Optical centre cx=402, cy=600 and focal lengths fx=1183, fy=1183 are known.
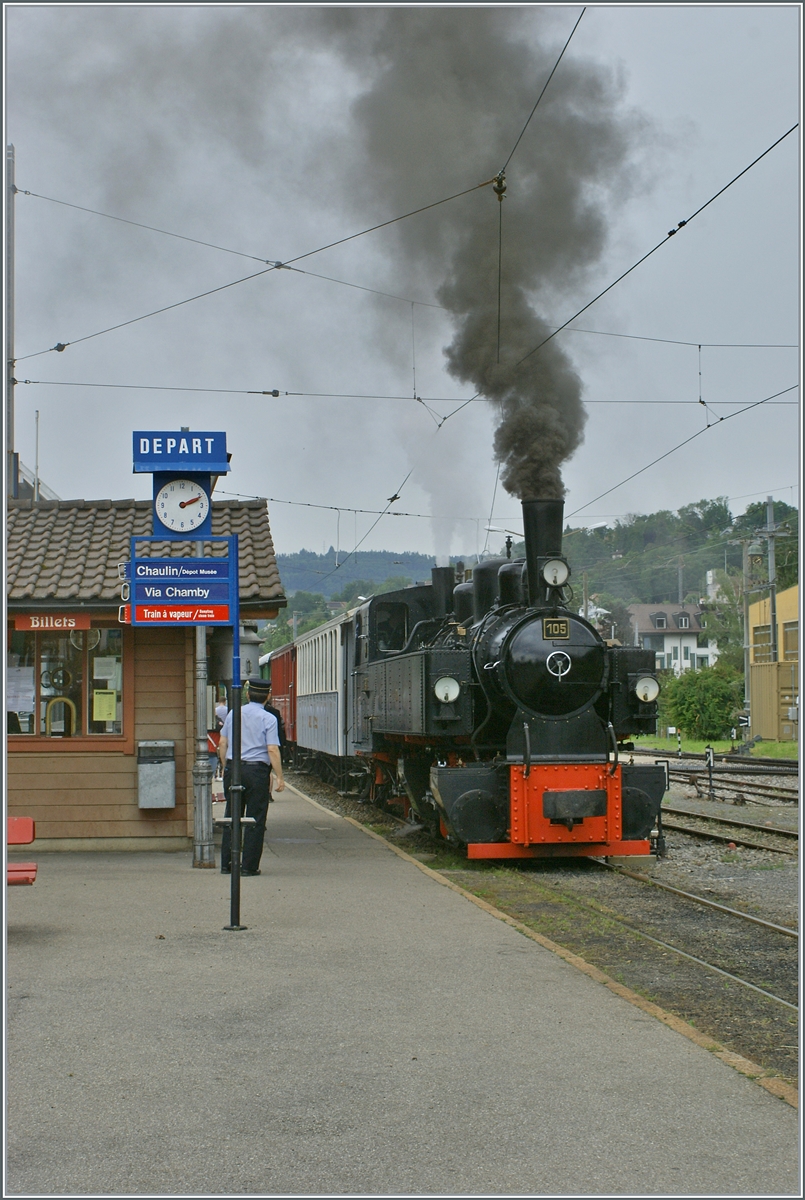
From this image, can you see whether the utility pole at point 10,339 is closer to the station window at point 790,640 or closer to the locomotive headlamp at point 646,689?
the locomotive headlamp at point 646,689

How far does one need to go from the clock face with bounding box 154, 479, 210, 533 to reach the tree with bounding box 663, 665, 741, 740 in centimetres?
3426

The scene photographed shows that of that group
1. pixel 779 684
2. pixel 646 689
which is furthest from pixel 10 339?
pixel 779 684

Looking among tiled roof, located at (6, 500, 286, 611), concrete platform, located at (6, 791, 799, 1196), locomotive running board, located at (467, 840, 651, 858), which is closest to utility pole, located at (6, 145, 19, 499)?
tiled roof, located at (6, 500, 286, 611)

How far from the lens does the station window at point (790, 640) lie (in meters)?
40.3

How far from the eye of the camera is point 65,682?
11.4 m

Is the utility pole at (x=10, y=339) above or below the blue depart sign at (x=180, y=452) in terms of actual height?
above

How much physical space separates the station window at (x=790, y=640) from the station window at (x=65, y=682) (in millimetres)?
32578

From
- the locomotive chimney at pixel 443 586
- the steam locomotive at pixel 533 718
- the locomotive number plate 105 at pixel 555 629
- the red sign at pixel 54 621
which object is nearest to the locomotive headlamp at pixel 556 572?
the steam locomotive at pixel 533 718

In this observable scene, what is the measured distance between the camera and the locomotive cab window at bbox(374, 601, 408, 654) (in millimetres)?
15047

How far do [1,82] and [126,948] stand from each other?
15.2ft

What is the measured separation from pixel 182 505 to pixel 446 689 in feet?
10.4

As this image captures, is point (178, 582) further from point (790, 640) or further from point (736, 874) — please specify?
point (790, 640)

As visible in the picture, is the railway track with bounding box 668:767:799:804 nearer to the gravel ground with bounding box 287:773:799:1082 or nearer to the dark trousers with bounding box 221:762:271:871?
the gravel ground with bounding box 287:773:799:1082

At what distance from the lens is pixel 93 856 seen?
36.1 feet
